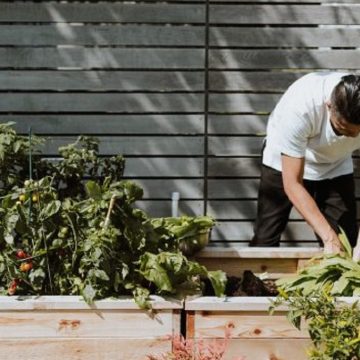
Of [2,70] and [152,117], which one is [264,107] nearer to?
[152,117]

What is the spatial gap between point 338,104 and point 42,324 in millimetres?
1770

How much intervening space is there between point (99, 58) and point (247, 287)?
195 centimetres

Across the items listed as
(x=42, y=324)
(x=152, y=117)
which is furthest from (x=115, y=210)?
(x=152, y=117)

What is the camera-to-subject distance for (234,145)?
16.0 feet

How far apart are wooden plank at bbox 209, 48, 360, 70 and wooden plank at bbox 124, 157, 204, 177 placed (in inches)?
26.5

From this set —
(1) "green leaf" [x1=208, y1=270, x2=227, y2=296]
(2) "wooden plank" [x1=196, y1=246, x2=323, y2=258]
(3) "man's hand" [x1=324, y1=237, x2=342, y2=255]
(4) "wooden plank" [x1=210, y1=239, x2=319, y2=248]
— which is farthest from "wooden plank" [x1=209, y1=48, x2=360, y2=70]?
(1) "green leaf" [x1=208, y1=270, x2=227, y2=296]

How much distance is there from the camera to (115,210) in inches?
125

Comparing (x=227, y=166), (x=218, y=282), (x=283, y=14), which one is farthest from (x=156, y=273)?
(x=283, y=14)

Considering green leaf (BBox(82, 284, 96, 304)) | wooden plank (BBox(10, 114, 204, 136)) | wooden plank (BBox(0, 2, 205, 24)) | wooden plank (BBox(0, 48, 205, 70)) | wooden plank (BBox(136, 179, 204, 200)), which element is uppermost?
wooden plank (BBox(0, 2, 205, 24))

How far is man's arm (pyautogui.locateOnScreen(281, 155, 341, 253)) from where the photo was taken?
3.71 meters

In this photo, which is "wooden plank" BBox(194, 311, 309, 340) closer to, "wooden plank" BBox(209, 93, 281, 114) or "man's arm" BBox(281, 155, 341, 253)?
"man's arm" BBox(281, 155, 341, 253)

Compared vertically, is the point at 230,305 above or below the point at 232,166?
below

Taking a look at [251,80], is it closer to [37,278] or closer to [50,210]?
[50,210]

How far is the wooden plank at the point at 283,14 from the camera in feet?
15.5
